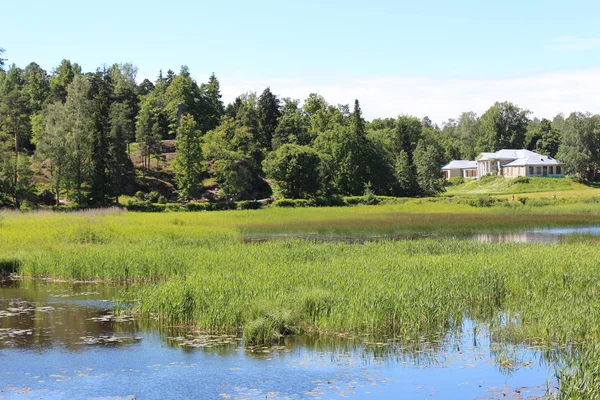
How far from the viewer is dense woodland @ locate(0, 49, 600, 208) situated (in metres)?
75.8

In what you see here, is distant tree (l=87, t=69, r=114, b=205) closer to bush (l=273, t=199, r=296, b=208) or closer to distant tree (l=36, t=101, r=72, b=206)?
distant tree (l=36, t=101, r=72, b=206)

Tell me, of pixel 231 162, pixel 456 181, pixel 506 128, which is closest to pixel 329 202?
pixel 231 162

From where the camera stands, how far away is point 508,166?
5162 inches

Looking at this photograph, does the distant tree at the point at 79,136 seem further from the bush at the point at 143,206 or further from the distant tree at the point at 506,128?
the distant tree at the point at 506,128

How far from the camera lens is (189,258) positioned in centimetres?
3019

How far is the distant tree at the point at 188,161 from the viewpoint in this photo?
81.6m

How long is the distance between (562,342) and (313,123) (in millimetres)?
106148

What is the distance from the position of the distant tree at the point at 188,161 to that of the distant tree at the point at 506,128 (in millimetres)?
93486

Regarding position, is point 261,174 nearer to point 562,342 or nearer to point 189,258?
point 189,258

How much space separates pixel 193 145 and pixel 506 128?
97.9 metres

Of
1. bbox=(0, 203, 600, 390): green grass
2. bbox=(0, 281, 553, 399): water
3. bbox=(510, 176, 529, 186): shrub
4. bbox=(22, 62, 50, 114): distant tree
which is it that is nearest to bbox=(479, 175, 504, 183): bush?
bbox=(510, 176, 529, 186): shrub

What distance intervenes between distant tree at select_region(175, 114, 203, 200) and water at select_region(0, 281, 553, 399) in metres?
61.4

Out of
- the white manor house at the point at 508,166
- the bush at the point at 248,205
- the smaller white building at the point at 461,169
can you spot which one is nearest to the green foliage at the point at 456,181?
the white manor house at the point at 508,166

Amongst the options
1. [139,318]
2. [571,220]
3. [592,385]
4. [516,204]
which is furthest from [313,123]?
[592,385]
